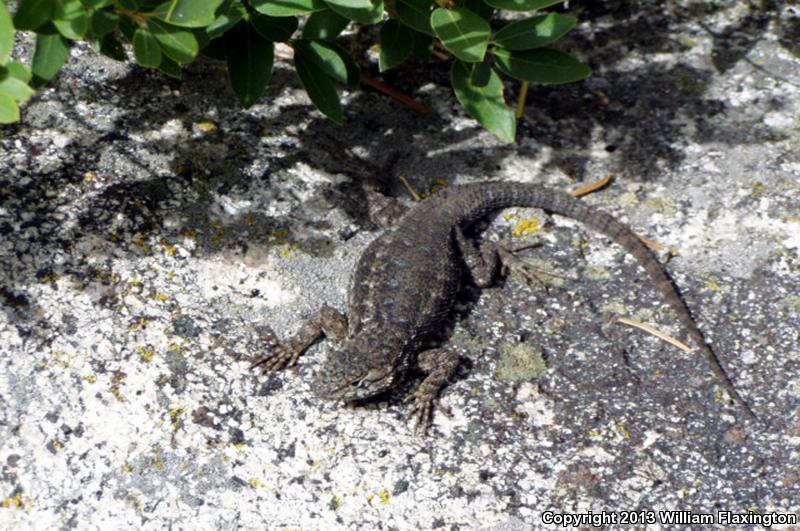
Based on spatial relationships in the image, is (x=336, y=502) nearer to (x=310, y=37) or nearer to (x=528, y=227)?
(x=528, y=227)

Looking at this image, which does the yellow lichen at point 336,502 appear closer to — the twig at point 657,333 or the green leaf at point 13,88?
the twig at point 657,333

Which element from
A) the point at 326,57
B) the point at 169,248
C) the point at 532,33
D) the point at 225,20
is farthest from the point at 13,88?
the point at 532,33

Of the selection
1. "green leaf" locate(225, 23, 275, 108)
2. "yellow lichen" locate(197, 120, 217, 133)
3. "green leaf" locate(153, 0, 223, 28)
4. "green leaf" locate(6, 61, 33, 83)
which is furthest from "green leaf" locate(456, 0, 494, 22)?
"green leaf" locate(6, 61, 33, 83)

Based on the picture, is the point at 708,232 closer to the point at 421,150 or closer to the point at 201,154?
the point at 421,150

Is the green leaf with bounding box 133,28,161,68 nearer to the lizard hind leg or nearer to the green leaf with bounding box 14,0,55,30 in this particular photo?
the green leaf with bounding box 14,0,55,30

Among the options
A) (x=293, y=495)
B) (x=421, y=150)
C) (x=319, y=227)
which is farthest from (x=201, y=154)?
(x=293, y=495)

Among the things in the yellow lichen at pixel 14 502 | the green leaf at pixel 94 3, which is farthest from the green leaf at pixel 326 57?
the yellow lichen at pixel 14 502
